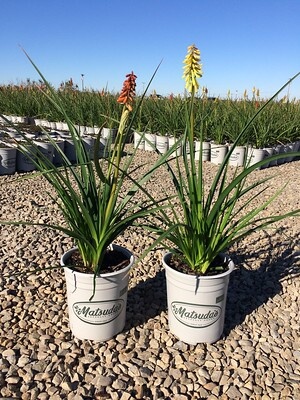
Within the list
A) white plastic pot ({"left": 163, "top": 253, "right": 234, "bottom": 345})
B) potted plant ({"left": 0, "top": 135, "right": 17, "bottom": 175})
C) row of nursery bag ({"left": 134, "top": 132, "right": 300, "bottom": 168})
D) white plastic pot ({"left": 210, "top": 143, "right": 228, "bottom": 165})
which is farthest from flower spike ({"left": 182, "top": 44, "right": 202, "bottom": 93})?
white plastic pot ({"left": 210, "top": 143, "right": 228, "bottom": 165})

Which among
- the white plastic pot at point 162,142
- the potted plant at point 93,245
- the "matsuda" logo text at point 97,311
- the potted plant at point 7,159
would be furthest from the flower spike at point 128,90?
the white plastic pot at point 162,142

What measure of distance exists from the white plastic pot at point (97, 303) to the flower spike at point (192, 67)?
3.12 feet

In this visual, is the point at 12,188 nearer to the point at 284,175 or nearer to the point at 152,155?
the point at 152,155

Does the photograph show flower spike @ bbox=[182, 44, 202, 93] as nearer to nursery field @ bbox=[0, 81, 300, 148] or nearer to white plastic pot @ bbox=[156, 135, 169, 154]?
nursery field @ bbox=[0, 81, 300, 148]

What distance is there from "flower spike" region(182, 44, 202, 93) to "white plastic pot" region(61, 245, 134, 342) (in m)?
0.95

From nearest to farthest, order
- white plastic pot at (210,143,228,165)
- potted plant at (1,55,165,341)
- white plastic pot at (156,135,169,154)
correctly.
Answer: potted plant at (1,55,165,341) < white plastic pot at (210,143,228,165) < white plastic pot at (156,135,169,154)

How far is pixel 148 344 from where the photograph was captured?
6.38 feet

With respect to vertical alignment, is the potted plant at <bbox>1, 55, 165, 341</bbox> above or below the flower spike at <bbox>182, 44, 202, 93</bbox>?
below

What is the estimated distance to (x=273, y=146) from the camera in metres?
6.94

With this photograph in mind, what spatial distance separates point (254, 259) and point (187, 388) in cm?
145

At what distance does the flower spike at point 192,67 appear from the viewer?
179 centimetres

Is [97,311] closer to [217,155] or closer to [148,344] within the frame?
[148,344]

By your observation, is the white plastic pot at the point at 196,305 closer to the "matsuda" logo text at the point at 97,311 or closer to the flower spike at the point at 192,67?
the "matsuda" logo text at the point at 97,311

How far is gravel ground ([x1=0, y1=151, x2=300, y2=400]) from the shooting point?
167 cm
